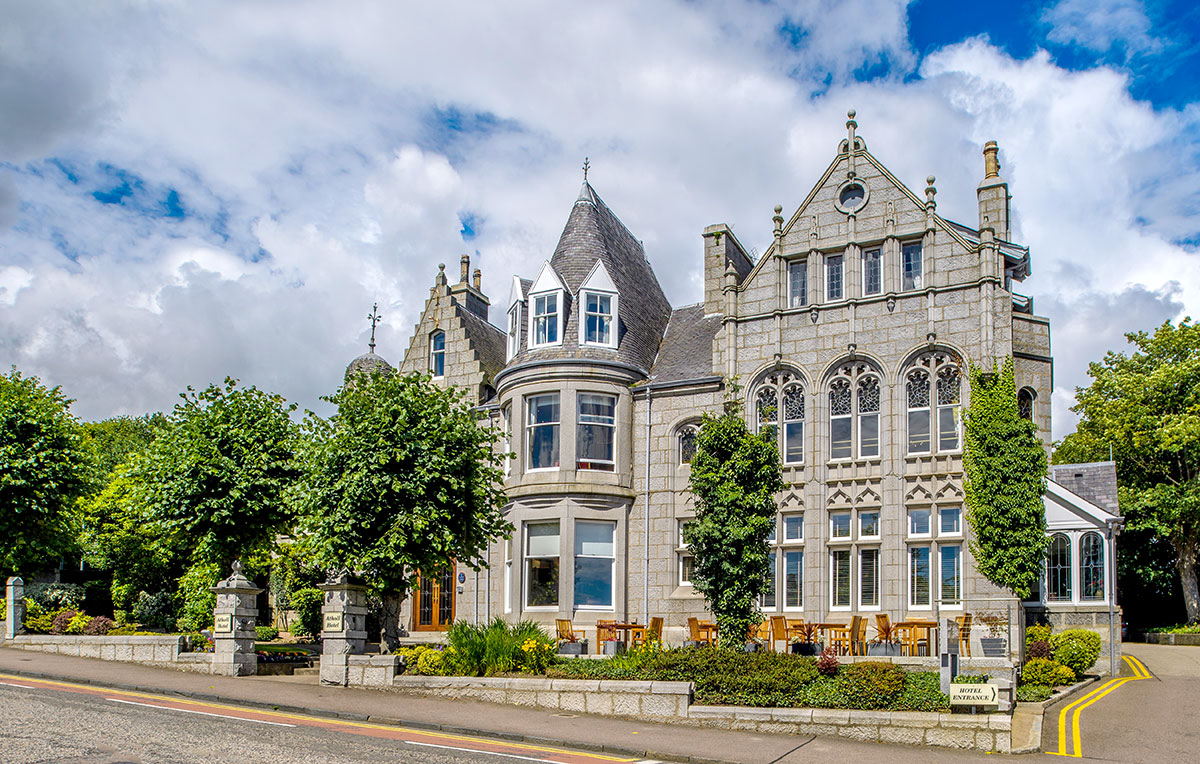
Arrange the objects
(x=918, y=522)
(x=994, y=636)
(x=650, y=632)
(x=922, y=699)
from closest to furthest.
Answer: (x=922, y=699) → (x=994, y=636) → (x=650, y=632) → (x=918, y=522)

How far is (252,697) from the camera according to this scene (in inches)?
739

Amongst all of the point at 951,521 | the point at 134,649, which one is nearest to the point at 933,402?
the point at 951,521

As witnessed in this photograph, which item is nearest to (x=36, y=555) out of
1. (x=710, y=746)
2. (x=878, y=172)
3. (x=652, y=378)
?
(x=652, y=378)

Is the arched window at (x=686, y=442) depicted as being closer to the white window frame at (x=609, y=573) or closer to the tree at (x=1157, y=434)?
the white window frame at (x=609, y=573)

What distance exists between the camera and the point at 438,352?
116ft

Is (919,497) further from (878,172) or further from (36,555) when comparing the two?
(36,555)

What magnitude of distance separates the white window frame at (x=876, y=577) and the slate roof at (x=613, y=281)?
852 centimetres

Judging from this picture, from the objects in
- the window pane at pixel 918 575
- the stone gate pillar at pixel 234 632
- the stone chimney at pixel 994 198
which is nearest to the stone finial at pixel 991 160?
the stone chimney at pixel 994 198

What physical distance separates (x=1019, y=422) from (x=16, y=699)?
21.7 m

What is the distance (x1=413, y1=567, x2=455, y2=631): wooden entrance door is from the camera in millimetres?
32750

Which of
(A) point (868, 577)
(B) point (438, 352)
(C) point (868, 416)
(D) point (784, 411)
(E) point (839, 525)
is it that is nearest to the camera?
(A) point (868, 577)

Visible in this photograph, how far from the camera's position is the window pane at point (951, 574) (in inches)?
1027

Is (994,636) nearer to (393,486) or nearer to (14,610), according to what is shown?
(393,486)

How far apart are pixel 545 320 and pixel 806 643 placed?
1347cm
